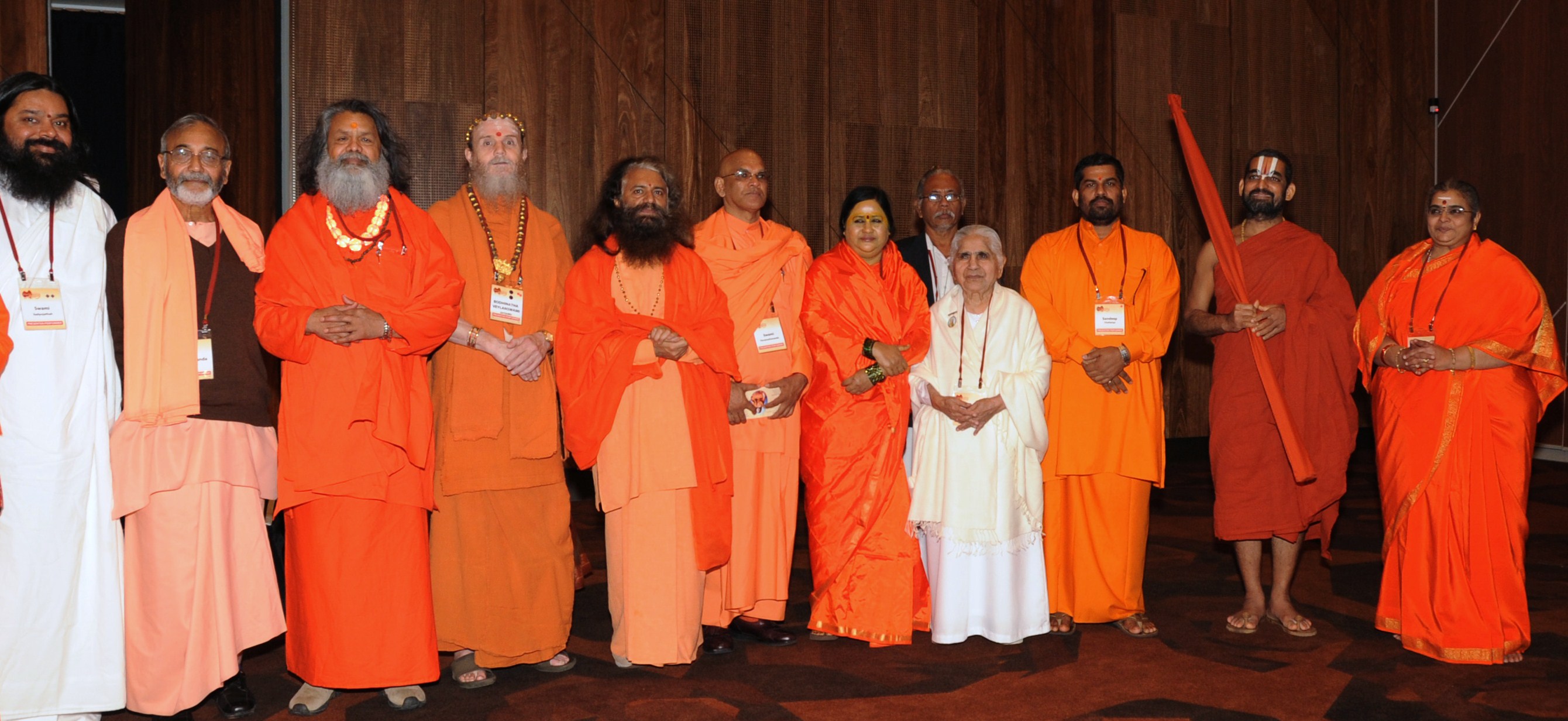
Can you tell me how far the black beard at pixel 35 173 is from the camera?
10.8 ft

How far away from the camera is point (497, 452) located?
3684mm

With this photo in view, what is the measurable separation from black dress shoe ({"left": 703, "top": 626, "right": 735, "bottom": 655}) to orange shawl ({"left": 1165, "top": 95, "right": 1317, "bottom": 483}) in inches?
84.4

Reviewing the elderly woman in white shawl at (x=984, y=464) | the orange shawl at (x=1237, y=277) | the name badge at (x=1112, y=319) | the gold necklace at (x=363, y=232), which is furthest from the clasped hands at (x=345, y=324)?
the orange shawl at (x=1237, y=277)

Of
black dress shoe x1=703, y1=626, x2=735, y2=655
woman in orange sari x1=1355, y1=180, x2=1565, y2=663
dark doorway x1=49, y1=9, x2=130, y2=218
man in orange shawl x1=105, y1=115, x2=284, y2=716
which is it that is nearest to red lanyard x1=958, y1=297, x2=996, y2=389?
black dress shoe x1=703, y1=626, x2=735, y2=655

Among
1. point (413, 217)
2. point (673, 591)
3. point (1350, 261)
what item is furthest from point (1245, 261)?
point (1350, 261)

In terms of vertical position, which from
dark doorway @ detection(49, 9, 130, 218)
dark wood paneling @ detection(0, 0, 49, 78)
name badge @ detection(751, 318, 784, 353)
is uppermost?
dark doorway @ detection(49, 9, 130, 218)

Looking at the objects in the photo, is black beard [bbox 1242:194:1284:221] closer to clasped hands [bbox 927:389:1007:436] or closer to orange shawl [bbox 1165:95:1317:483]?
orange shawl [bbox 1165:95:1317:483]

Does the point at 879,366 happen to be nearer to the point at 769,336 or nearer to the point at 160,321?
the point at 769,336

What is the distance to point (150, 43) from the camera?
725 cm

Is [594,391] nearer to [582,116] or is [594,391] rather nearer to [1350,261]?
[582,116]

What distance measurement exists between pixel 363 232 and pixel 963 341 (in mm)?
2124

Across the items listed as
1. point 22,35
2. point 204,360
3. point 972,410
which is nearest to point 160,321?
point 204,360

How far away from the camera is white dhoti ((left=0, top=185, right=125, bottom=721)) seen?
3.20m

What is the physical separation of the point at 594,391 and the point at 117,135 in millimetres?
8439
